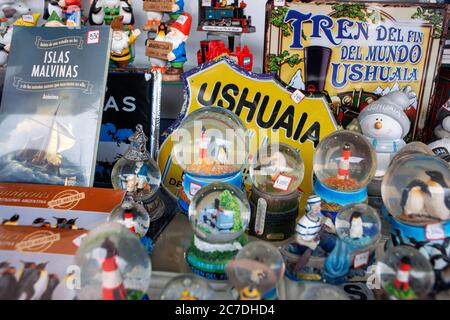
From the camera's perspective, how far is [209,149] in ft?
5.20

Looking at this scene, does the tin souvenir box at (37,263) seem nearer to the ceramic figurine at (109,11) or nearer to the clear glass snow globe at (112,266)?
the clear glass snow globe at (112,266)

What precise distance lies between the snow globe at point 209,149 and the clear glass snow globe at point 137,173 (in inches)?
4.8

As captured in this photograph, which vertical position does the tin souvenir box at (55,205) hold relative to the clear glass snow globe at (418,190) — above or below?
below

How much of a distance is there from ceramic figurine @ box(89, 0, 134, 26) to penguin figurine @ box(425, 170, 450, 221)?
150 cm

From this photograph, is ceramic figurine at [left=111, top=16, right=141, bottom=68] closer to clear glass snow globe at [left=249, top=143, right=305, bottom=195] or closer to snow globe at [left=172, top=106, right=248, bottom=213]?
snow globe at [left=172, top=106, right=248, bottom=213]

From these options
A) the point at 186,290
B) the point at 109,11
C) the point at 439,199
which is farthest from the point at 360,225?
the point at 109,11

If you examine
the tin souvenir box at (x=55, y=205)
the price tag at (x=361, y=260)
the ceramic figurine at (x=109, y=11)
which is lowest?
the price tag at (x=361, y=260)

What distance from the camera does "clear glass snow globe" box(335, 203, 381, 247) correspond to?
1211mm

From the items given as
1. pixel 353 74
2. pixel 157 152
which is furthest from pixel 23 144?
pixel 353 74

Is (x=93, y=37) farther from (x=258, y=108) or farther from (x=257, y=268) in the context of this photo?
(x=257, y=268)

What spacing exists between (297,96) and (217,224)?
74cm

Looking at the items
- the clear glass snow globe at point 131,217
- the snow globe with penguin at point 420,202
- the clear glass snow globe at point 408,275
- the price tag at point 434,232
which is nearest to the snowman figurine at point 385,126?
the snow globe with penguin at point 420,202

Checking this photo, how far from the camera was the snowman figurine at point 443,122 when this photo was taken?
5.82 ft

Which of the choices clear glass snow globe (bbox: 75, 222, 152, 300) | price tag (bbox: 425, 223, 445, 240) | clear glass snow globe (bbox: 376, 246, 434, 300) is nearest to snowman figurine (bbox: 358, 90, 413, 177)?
price tag (bbox: 425, 223, 445, 240)
